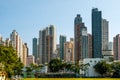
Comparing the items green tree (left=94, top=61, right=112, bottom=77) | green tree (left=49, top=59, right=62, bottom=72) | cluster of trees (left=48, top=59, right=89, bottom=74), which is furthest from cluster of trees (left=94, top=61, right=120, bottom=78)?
green tree (left=49, top=59, right=62, bottom=72)

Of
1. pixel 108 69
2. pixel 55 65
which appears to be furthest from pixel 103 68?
pixel 55 65

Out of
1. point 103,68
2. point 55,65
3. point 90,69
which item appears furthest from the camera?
point 90,69

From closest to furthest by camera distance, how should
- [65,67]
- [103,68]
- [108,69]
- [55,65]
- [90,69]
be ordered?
[108,69] → [103,68] → [65,67] → [55,65] → [90,69]

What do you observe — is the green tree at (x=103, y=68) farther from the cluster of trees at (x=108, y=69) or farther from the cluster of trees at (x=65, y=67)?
the cluster of trees at (x=65, y=67)

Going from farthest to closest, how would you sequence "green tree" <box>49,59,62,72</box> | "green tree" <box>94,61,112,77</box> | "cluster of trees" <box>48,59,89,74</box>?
"green tree" <box>49,59,62,72</box> < "cluster of trees" <box>48,59,89,74</box> < "green tree" <box>94,61,112,77</box>

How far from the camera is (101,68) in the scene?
412ft

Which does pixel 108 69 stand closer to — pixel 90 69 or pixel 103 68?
pixel 103 68

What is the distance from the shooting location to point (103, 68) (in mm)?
124125

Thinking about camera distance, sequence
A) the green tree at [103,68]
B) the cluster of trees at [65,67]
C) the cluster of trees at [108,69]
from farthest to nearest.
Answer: the cluster of trees at [65,67], the green tree at [103,68], the cluster of trees at [108,69]

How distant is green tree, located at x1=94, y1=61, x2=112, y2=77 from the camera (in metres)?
123

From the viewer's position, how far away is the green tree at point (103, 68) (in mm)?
123125

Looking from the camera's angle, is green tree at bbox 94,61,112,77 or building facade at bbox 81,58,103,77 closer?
green tree at bbox 94,61,112,77

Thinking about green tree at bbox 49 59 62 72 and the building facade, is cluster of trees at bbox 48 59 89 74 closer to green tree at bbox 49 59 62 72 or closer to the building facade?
green tree at bbox 49 59 62 72

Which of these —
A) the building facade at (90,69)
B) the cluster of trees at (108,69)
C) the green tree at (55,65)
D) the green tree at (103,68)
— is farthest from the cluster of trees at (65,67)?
the cluster of trees at (108,69)
